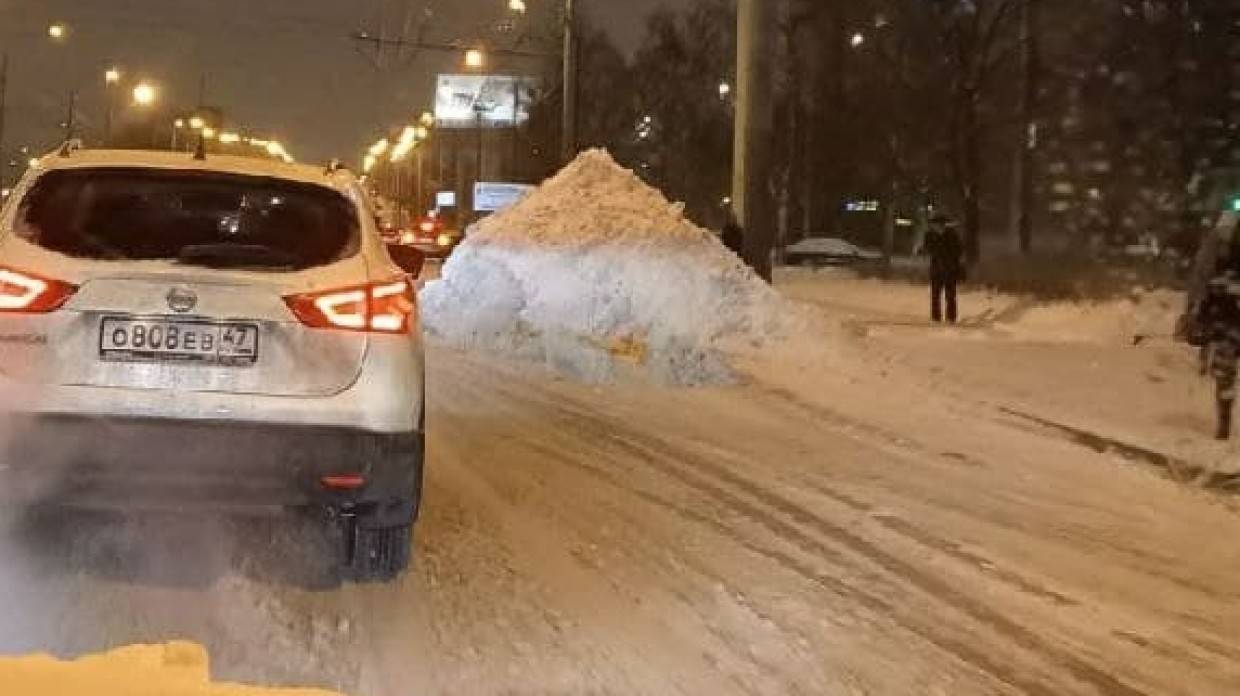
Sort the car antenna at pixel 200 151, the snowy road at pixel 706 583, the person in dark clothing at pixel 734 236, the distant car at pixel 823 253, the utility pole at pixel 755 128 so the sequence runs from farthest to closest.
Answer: the distant car at pixel 823 253, the person in dark clothing at pixel 734 236, the utility pole at pixel 755 128, the car antenna at pixel 200 151, the snowy road at pixel 706 583

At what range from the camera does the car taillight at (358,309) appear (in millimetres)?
6621

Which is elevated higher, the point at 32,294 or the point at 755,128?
the point at 755,128

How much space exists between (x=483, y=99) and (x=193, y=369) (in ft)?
328

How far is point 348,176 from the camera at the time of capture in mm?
7512

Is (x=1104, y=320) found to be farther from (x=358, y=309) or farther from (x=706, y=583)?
(x=358, y=309)

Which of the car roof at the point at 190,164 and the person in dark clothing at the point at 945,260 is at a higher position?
the car roof at the point at 190,164

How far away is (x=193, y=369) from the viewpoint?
21.3 ft

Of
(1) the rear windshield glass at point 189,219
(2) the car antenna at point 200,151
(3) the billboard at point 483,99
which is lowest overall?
(1) the rear windshield glass at point 189,219

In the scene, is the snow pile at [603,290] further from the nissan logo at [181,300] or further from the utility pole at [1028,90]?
the utility pole at [1028,90]

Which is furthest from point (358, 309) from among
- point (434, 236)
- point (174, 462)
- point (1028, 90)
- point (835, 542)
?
point (434, 236)

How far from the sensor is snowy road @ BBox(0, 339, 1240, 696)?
627 centimetres

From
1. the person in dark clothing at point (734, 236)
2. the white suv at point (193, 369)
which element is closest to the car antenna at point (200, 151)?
the white suv at point (193, 369)

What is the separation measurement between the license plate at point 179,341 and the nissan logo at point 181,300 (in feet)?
0.16

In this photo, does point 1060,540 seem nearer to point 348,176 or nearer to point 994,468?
point 994,468
